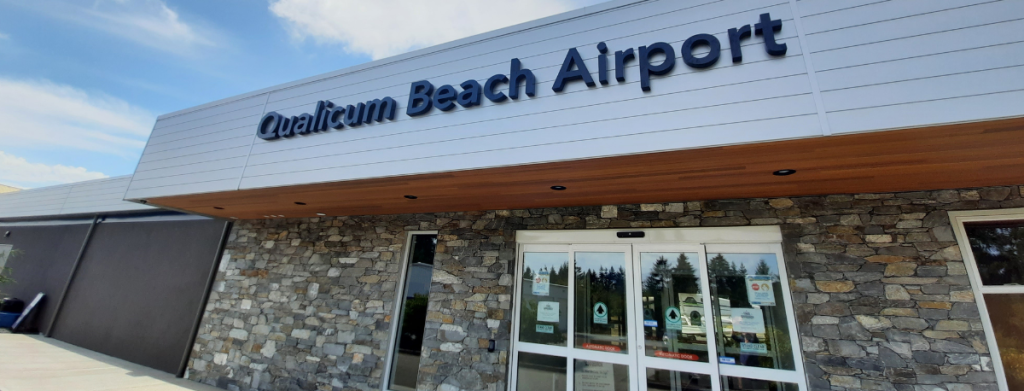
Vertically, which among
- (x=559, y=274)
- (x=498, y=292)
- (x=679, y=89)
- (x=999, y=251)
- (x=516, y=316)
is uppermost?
(x=679, y=89)

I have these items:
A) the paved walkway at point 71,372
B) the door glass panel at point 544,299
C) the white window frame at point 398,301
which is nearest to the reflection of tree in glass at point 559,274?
the door glass panel at point 544,299

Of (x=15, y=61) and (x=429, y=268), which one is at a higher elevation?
(x=15, y=61)

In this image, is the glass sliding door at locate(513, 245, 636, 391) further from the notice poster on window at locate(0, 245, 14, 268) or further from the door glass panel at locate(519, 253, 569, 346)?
the notice poster on window at locate(0, 245, 14, 268)

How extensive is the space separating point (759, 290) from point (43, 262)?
1515 cm

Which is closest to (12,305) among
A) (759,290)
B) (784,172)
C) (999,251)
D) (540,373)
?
(540,373)

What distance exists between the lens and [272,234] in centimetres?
602

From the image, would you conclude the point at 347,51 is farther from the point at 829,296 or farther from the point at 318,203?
the point at 829,296

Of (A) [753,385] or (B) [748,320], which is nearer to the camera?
(A) [753,385]

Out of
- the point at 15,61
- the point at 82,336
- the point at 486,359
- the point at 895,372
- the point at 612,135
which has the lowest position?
the point at 82,336

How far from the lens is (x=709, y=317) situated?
357cm

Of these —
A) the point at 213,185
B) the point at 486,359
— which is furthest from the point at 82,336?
the point at 486,359

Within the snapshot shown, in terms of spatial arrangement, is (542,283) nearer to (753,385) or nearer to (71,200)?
(753,385)

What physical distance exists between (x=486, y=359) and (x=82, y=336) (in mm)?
8993

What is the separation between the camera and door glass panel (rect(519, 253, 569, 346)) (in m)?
4.15
